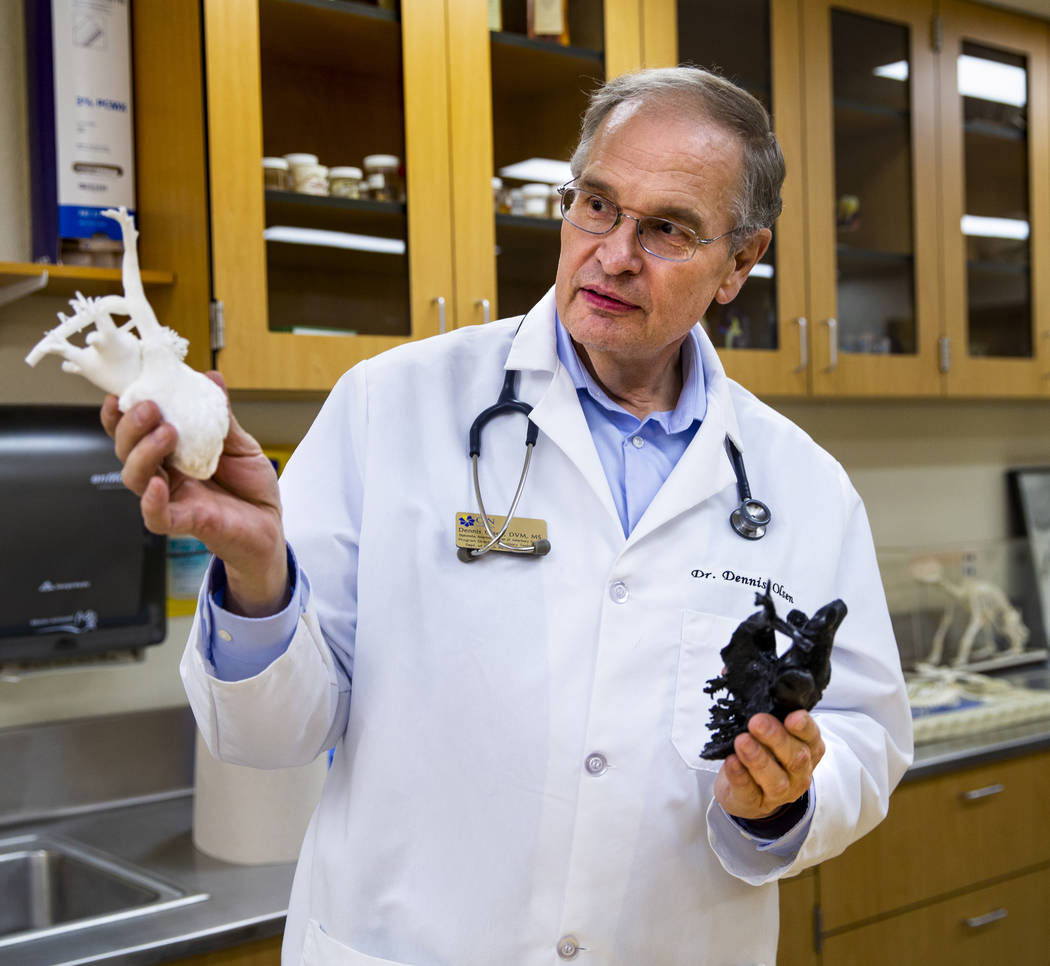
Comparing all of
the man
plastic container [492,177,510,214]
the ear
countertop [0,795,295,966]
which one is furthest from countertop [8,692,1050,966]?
plastic container [492,177,510,214]

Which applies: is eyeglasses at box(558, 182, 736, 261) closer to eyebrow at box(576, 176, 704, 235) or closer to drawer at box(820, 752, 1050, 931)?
eyebrow at box(576, 176, 704, 235)

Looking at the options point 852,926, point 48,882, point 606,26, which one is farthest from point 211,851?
point 606,26

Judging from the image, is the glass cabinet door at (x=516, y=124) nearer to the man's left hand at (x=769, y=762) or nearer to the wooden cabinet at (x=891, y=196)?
the wooden cabinet at (x=891, y=196)

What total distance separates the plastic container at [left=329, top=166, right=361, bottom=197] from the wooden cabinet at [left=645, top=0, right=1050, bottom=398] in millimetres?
664

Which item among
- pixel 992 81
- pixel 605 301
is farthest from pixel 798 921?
pixel 992 81

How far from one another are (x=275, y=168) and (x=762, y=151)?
0.83 meters

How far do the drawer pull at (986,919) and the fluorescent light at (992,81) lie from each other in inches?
74.7

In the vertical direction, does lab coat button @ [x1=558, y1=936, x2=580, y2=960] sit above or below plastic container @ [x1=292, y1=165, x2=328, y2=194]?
below

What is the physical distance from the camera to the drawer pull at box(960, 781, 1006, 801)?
7.20 ft

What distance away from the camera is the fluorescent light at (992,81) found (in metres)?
2.63

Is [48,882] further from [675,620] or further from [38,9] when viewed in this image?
[38,9]

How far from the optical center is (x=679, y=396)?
51.6 inches

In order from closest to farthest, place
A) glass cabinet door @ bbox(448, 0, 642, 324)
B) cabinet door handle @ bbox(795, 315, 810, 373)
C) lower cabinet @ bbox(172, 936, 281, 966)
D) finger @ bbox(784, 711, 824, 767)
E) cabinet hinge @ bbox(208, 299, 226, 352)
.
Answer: finger @ bbox(784, 711, 824, 767) < lower cabinet @ bbox(172, 936, 281, 966) < cabinet hinge @ bbox(208, 299, 226, 352) < glass cabinet door @ bbox(448, 0, 642, 324) < cabinet door handle @ bbox(795, 315, 810, 373)

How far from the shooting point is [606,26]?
2.01 meters
